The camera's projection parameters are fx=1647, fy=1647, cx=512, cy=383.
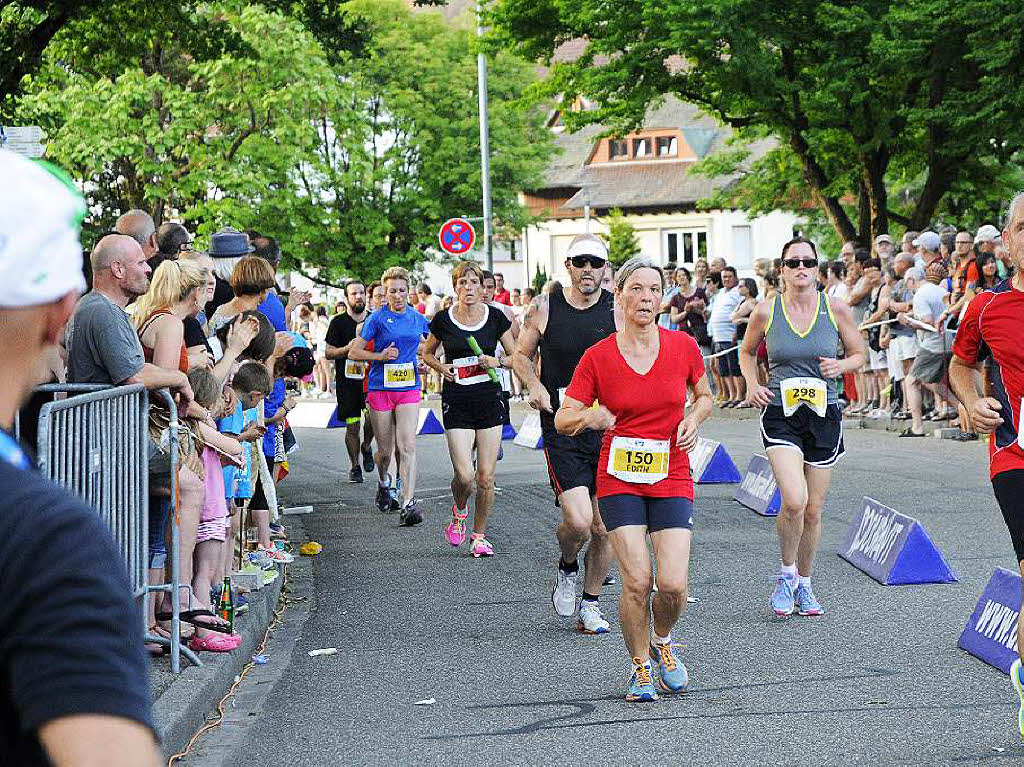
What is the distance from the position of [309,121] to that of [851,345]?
4133 centimetres

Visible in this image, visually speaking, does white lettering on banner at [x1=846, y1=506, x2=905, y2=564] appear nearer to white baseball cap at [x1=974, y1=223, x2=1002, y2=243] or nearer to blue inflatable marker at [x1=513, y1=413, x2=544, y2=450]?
white baseball cap at [x1=974, y1=223, x2=1002, y2=243]

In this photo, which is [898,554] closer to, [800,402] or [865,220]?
[800,402]

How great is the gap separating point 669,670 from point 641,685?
20 centimetres

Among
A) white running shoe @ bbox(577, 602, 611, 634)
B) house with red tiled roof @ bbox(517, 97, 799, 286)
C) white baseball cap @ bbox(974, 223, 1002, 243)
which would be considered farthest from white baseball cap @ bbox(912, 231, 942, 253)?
house with red tiled roof @ bbox(517, 97, 799, 286)

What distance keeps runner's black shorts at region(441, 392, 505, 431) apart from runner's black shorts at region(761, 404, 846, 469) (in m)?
3.56

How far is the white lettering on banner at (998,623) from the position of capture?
737 centimetres

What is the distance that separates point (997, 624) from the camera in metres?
7.54

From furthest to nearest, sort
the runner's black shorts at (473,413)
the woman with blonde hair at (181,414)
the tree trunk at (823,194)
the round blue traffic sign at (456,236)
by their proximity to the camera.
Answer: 1. the round blue traffic sign at (456,236)
2. the tree trunk at (823,194)
3. the runner's black shorts at (473,413)
4. the woman with blonde hair at (181,414)

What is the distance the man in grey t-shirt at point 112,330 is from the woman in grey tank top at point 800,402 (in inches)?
123

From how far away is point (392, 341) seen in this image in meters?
14.3

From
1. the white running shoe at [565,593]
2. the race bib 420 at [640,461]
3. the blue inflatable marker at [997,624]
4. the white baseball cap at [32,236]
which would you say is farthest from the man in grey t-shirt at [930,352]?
the white baseball cap at [32,236]

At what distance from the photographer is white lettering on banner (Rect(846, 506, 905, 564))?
33.2ft

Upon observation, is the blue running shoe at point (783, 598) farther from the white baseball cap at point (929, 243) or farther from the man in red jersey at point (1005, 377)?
the white baseball cap at point (929, 243)

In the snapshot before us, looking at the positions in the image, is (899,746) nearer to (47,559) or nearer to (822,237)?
(47,559)
